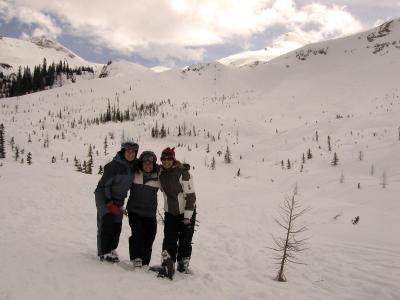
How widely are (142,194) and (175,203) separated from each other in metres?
0.56

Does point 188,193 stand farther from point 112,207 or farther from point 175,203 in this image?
point 112,207

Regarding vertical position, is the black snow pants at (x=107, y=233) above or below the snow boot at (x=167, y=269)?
above

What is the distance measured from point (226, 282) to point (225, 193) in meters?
9.97

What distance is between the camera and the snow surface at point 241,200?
6121 millimetres

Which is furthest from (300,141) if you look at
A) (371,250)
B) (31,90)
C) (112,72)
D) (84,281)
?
(112,72)

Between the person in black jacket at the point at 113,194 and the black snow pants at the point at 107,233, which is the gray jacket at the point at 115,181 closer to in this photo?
the person in black jacket at the point at 113,194

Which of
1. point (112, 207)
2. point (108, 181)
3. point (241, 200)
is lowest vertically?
point (241, 200)

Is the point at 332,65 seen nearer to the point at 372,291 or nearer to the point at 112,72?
the point at 372,291

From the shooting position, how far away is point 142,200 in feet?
21.0

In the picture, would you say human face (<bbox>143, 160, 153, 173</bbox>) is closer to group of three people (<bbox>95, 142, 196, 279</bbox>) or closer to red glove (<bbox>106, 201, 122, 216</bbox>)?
group of three people (<bbox>95, 142, 196, 279</bbox>)

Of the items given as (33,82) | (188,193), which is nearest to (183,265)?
(188,193)

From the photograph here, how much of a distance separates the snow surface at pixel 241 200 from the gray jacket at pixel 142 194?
955 millimetres

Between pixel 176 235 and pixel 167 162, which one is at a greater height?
pixel 167 162

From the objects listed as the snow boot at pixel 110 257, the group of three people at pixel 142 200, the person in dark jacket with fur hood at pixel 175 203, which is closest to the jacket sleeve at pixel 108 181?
the group of three people at pixel 142 200
